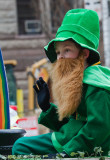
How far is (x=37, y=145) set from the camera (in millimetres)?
2939

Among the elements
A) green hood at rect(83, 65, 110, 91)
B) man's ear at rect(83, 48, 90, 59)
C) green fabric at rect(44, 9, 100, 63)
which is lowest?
green hood at rect(83, 65, 110, 91)

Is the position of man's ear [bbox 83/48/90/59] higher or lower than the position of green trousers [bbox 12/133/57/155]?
higher

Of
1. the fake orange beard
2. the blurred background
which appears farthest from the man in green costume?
the blurred background

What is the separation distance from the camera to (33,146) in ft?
9.59

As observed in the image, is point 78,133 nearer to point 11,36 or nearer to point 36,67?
point 36,67

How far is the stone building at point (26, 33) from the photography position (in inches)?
624

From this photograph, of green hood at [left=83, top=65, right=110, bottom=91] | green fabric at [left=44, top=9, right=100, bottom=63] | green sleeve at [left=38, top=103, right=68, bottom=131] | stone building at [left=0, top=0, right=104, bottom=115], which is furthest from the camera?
stone building at [left=0, top=0, right=104, bottom=115]

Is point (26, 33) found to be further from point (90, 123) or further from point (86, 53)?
point (90, 123)

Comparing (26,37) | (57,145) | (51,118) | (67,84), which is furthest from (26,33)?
(57,145)

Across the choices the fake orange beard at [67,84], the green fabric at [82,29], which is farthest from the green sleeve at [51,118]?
the green fabric at [82,29]

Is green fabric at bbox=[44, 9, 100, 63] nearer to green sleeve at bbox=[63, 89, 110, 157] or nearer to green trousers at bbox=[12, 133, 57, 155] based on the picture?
green sleeve at bbox=[63, 89, 110, 157]

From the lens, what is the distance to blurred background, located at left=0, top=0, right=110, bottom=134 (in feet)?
47.9

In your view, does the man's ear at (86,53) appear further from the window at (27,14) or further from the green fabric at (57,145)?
the window at (27,14)

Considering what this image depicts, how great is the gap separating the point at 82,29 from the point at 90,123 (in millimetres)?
666
